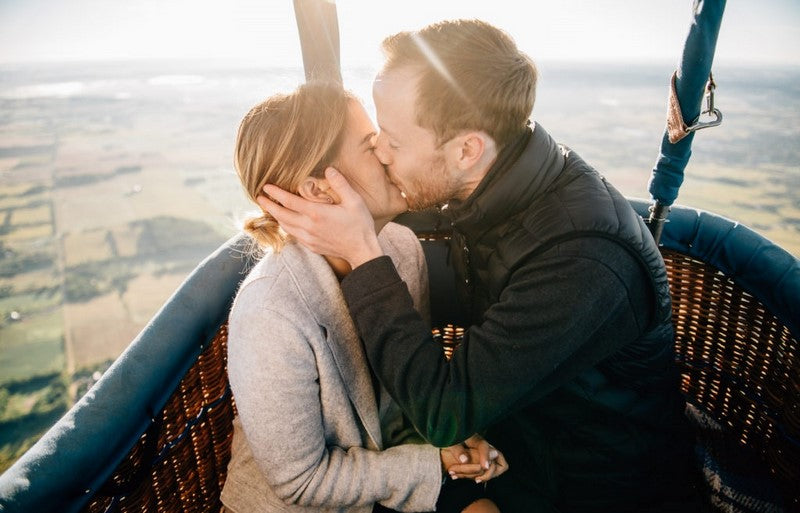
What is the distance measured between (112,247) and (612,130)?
218 ft

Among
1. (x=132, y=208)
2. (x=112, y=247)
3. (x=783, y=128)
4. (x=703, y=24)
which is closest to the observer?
(x=703, y=24)

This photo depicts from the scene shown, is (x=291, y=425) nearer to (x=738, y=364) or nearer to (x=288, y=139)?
(x=288, y=139)

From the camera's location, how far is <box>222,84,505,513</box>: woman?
1.46 m

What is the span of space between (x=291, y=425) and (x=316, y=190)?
0.87 metres

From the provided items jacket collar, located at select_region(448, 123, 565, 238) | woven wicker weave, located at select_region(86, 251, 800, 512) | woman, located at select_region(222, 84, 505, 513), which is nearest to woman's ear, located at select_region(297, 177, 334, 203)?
woman, located at select_region(222, 84, 505, 513)

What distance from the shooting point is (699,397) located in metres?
2.18

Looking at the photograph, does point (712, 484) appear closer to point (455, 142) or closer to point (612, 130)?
point (455, 142)

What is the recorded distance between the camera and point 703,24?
1.55 metres

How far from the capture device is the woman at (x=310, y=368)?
146 cm

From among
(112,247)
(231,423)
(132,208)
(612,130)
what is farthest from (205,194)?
(231,423)

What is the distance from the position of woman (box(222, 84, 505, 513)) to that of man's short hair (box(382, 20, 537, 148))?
0.28m

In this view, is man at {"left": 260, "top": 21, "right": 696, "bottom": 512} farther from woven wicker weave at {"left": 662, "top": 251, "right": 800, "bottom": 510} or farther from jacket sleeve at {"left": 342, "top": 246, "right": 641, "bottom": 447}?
woven wicker weave at {"left": 662, "top": 251, "right": 800, "bottom": 510}

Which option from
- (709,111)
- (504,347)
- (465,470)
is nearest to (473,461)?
(465,470)

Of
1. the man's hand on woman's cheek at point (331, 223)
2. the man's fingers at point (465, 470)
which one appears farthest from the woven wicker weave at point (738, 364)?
the man's hand on woman's cheek at point (331, 223)
